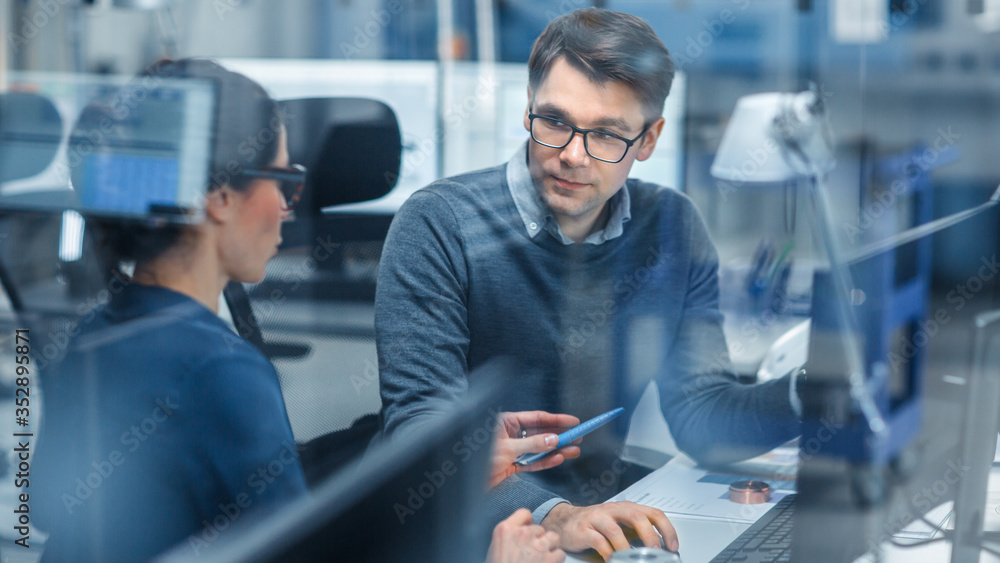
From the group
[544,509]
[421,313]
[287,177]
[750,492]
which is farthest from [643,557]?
[287,177]

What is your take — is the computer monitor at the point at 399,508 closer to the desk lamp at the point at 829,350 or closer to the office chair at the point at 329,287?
the desk lamp at the point at 829,350

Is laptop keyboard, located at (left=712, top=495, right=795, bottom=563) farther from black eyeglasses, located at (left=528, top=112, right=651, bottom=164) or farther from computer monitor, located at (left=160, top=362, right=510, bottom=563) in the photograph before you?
black eyeglasses, located at (left=528, top=112, right=651, bottom=164)

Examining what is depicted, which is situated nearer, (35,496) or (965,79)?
(35,496)

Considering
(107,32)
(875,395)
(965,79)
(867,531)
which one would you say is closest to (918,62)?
(965,79)

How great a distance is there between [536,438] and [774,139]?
1150mm

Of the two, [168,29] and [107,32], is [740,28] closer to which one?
[168,29]

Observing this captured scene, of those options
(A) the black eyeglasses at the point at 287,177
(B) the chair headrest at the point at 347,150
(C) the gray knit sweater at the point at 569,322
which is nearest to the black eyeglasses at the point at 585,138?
(C) the gray knit sweater at the point at 569,322

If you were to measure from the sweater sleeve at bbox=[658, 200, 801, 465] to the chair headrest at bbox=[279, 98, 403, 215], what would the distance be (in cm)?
54

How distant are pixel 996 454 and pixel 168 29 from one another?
228 centimetres

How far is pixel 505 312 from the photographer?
1.25 m

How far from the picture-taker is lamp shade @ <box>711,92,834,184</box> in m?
1.89

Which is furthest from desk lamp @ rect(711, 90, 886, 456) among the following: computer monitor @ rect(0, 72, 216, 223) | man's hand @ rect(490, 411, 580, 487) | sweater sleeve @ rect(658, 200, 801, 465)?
computer monitor @ rect(0, 72, 216, 223)

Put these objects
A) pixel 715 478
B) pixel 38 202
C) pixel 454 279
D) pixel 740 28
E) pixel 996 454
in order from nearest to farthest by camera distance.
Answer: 1. pixel 996 454
2. pixel 715 478
3. pixel 454 279
4. pixel 38 202
5. pixel 740 28

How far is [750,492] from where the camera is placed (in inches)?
38.4
